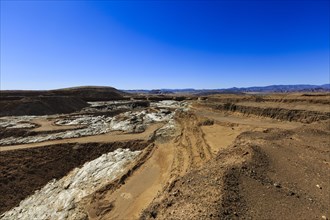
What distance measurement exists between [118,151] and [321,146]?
1631 centimetres

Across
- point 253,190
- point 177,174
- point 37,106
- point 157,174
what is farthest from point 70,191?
point 37,106

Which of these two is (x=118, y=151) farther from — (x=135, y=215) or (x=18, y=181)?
(x=135, y=215)

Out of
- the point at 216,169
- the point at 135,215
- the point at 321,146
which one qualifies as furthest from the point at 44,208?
the point at 321,146

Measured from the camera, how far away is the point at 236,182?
29.7 feet

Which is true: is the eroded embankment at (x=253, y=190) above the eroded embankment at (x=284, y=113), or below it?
below

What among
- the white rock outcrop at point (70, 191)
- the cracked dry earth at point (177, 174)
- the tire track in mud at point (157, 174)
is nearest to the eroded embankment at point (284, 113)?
the cracked dry earth at point (177, 174)

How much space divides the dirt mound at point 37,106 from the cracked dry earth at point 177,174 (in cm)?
2690

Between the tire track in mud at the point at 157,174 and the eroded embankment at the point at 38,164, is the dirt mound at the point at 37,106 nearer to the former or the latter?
the eroded embankment at the point at 38,164

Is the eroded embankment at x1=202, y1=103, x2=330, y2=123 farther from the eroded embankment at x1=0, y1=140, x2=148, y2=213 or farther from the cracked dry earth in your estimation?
the eroded embankment at x1=0, y1=140, x2=148, y2=213

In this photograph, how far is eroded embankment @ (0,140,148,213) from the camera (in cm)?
1866

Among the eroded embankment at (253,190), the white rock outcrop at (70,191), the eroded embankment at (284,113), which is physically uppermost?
the eroded embankment at (284,113)

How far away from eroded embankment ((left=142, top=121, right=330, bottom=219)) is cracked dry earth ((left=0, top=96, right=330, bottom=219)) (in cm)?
4

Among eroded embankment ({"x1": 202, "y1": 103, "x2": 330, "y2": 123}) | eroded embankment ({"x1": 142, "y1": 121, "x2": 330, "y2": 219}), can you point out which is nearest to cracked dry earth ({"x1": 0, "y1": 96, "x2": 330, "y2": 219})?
eroded embankment ({"x1": 142, "y1": 121, "x2": 330, "y2": 219})

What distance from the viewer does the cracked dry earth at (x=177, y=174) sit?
8.29 meters
